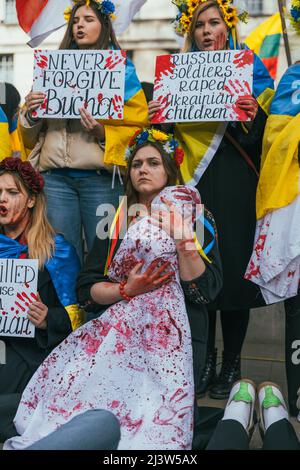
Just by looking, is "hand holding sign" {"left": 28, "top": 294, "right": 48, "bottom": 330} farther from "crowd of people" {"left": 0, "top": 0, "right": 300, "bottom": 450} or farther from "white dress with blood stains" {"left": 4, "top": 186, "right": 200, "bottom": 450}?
"white dress with blood stains" {"left": 4, "top": 186, "right": 200, "bottom": 450}

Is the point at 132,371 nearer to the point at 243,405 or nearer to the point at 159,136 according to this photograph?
the point at 243,405

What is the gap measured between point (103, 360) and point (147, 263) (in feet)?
1.56

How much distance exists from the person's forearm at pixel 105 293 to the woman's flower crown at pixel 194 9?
64.2 inches

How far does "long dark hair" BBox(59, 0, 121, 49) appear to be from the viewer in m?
4.59

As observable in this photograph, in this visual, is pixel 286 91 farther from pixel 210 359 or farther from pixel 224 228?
pixel 210 359

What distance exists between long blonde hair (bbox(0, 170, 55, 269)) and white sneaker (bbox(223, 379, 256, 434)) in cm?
126

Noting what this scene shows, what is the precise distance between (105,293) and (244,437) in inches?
40.1

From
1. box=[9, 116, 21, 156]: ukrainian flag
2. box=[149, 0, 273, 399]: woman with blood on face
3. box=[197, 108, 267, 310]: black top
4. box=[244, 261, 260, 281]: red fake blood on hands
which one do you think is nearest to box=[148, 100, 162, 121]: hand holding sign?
box=[149, 0, 273, 399]: woman with blood on face

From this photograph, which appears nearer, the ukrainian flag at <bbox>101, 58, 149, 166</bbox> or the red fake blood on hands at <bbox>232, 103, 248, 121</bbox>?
the red fake blood on hands at <bbox>232, 103, 248, 121</bbox>

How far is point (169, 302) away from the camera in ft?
11.8

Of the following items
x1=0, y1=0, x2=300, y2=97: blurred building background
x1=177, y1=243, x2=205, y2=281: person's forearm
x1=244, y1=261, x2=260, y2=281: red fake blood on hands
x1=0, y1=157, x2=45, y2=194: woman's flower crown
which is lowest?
x1=244, y1=261, x2=260, y2=281: red fake blood on hands

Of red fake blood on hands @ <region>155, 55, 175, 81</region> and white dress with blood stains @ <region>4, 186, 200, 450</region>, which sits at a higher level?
red fake blood on hands @ <region>155, 55, 175, 81</region>

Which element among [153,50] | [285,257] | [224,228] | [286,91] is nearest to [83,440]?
[285,257]

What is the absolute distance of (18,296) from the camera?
4.03 metres
